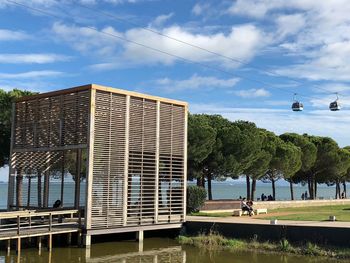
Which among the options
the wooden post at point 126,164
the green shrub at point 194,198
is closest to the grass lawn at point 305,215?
the green shrub at point 194,198

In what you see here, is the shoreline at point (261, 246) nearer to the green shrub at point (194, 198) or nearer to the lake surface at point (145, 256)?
the lake surface at point (145, 256)

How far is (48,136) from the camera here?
78.6 feet

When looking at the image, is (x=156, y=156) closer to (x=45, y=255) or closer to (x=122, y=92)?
(x=122, y=92)

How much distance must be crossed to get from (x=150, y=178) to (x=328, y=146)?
36.6 meters

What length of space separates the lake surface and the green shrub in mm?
8350

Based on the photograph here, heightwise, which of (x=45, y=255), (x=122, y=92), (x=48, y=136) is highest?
(x=122, y=92)

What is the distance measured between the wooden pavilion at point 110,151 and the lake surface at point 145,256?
1.03 m

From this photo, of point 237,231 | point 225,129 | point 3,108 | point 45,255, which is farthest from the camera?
point 225,129

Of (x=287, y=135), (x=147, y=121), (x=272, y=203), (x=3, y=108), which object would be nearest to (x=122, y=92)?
(x=147, y=121)

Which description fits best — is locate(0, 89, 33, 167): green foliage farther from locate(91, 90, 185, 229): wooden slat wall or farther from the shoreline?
the shoreline

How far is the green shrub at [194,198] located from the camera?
3142 centimetres

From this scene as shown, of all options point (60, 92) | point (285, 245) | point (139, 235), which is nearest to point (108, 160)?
point (60, 92)

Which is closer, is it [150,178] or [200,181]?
[150,178]

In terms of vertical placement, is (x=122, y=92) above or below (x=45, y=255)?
above
